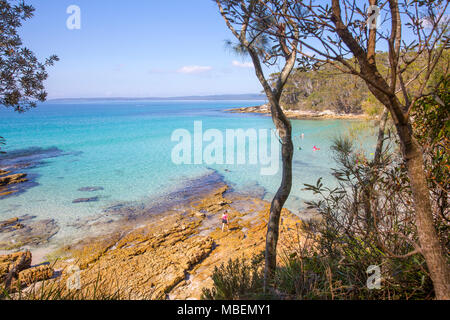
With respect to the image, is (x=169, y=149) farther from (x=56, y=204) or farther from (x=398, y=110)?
(x=398, y=110)

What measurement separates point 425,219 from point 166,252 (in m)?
6.46

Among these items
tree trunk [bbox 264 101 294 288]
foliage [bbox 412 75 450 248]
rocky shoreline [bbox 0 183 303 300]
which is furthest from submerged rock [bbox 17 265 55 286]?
foliage [bbox 412 75 450 248]

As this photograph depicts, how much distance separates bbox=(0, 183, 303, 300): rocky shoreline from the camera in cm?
539

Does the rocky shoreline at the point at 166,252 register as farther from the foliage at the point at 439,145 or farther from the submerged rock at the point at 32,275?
the foliage at the point at 439,145

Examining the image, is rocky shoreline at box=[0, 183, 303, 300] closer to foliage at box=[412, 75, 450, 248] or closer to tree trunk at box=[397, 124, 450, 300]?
foliage at box=[412, 75, 450, 248]

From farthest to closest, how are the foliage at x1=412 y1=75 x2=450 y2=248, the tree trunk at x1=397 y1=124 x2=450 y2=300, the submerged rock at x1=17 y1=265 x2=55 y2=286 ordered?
the submerged rock at x1=17 y1=265 x2=55 y2=286
the foliage at x1=412 y1=75 x2=450 y2=248
the tree trunk at x1=397 y1=124 x2=450 y2=300

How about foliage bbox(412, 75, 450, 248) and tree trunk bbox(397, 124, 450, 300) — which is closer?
tree trunk bbox(397, 124, 450, 300)

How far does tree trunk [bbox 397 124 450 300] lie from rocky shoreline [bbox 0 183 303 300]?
124 inches

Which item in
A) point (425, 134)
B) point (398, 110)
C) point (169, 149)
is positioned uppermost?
point (398, 110)

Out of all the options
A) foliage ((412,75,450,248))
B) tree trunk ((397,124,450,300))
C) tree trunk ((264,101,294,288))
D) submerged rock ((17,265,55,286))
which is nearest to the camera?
tree trunk ((397,124,450,300))

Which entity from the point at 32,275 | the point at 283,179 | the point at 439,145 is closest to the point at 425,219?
the point at 439,145

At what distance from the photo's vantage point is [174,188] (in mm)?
12383
